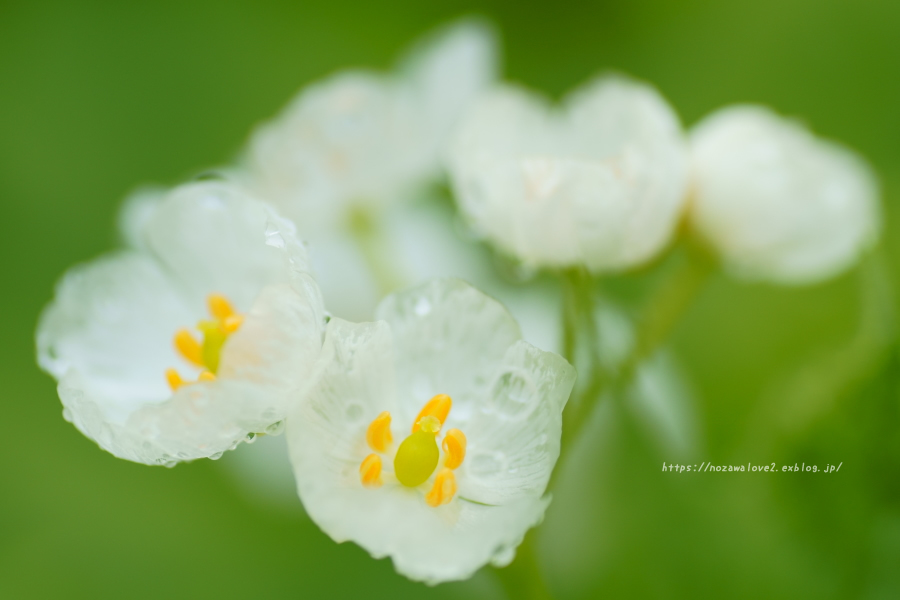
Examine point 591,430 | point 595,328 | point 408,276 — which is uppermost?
point 595,328

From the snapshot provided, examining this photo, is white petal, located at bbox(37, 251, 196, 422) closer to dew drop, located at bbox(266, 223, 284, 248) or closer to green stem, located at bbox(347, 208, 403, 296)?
dew drop, located at bbox(266, 223, 284, 248)

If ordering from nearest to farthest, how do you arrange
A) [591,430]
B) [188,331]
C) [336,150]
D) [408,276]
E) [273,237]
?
[273,237] → [188,331] → [336,150] → [408,276] → [591,430]

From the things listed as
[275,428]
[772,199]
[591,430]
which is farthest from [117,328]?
[591,430]

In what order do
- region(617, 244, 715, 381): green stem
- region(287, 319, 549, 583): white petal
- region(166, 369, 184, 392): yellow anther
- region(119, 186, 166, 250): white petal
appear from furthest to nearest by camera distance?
1. region(119, 186, 166, 250): white petal
2. region(617, 244, 715, 381): green stem
3. region(166, 369, 184, 392): yellow anther
4. region(287, 319, 549, 583): white petal

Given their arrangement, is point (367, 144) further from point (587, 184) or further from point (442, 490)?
point (442, 490)

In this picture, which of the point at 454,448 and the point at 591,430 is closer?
the point at 454,448

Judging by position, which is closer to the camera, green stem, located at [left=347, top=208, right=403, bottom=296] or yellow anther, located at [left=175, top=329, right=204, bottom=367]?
yellow anther, located at [left=175, top=329, right=204, bottom=367]

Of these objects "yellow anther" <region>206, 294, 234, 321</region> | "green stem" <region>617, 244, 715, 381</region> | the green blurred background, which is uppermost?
"yellow anther" <region>206, 294, 234, 321</region>

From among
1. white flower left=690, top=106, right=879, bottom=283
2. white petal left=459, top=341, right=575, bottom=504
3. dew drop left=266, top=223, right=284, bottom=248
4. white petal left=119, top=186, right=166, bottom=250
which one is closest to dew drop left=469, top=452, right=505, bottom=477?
white petal left=459, top=341, right=575, bottom=504
